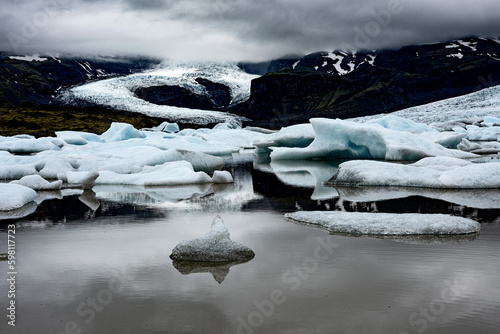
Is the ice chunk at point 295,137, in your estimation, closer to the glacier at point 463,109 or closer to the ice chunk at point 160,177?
the ice chunk at point 160,177

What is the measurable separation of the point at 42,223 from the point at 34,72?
120216 mm

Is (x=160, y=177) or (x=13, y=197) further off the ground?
(x=13, y=197)

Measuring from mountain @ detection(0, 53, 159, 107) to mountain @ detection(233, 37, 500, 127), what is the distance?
35.3 m

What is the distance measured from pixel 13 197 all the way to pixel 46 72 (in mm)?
129100

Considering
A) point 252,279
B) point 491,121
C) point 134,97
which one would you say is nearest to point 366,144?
point 252,279

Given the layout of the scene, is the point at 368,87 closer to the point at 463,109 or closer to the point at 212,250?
the point at 463,109

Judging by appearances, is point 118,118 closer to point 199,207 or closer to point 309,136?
point 309,136

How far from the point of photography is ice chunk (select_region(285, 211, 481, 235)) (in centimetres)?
534

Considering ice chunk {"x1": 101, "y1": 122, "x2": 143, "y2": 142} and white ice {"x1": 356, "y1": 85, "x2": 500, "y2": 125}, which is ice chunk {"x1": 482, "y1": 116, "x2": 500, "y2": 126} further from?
ice chunk {"x1": 101, "y1": 122, "x2": 143, "y2": 142}

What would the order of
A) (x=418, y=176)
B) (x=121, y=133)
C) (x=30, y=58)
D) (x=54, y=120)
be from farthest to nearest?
1. (x=30, y=58)
2. (x=54, y=120)
3. (x=121, y=133)
4. (x=418, y=176)

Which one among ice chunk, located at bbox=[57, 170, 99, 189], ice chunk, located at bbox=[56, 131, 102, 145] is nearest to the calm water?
ice chunk, located at bbox=[57, 170, 99, 189]

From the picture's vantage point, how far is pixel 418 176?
9.04 m

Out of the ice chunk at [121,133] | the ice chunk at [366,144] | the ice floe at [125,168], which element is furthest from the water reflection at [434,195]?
the ice chunk at [121,133]

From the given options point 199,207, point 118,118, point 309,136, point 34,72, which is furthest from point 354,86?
point 199,207
